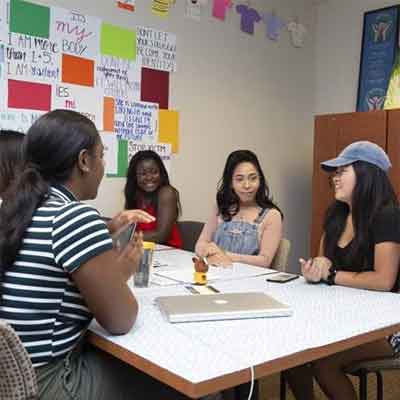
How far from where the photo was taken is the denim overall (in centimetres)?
255

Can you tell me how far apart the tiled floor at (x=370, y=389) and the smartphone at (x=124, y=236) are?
4.43 feet

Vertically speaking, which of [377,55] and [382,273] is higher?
[377,55]

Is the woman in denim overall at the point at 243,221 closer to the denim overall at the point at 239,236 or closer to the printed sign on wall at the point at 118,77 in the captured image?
the denim overall at the point at 239,236

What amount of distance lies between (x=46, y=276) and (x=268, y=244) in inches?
55.8

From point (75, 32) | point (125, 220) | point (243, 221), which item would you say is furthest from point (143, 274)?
point (75, 32)

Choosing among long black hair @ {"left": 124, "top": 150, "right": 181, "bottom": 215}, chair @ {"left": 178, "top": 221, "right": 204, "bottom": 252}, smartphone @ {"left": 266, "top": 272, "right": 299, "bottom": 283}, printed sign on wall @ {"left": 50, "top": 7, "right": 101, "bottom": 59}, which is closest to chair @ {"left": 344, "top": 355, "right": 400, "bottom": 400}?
smartphone @ {"left": 266, "top": 272, "right": 299, "bottom": 283}

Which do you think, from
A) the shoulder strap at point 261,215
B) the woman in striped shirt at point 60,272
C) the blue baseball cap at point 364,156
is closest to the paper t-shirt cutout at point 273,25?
the shoulder strap at point 261,215

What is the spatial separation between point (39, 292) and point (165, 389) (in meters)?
0.44

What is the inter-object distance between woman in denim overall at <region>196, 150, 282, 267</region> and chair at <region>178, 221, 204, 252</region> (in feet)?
1.53

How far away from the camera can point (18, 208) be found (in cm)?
125

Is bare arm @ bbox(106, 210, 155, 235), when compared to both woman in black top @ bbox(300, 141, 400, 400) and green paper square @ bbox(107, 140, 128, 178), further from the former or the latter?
green paper square @ bbox(107, 140, 128, 178)

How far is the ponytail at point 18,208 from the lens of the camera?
4.00 ft

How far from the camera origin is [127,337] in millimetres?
1254

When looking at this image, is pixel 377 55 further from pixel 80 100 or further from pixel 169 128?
pixel 80 100
